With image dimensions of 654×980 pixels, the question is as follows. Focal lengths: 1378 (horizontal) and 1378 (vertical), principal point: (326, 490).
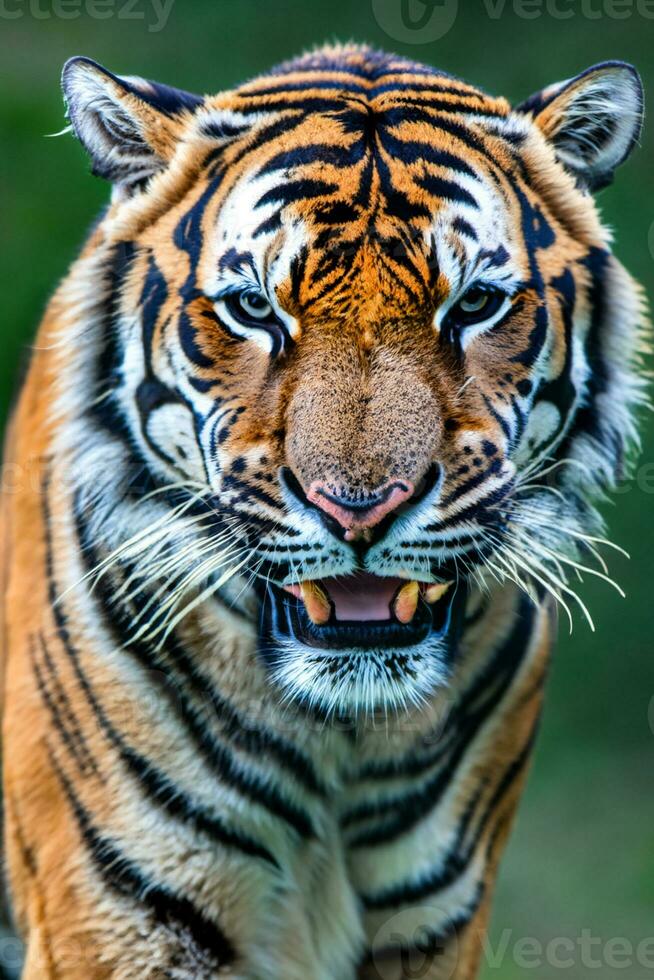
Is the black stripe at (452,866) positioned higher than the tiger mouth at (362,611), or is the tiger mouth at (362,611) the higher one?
the tiger mouth at (362,611)

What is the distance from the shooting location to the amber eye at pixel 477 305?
5.80 ft

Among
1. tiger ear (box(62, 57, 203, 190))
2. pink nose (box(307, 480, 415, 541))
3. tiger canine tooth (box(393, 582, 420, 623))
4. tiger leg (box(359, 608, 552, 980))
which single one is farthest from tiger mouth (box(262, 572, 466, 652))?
tiger ear (box(62, 57, 203, 190))

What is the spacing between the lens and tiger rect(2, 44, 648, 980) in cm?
173

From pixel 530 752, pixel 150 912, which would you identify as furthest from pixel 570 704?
pixel 150 912

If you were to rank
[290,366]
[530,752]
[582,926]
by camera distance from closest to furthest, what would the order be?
[290,366] < [530,752] < [582,926]

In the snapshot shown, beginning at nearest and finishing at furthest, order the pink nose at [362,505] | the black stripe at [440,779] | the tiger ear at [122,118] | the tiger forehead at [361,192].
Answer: the pink nose at [362,505]
the tiger forehead at [361,192]
the tiger ear at [122,118]
the black stripe at [440,779]

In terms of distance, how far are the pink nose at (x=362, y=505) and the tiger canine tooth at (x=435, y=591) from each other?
0.21 meters

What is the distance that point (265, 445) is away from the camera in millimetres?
1745

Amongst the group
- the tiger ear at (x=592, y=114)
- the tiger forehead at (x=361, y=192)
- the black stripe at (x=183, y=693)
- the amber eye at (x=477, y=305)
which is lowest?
the black stripe at (x=183, y=693)

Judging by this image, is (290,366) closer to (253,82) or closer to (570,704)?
(253,82)

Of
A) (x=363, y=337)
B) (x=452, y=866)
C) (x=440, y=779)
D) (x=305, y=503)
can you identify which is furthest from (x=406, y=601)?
(x=452, y=866)

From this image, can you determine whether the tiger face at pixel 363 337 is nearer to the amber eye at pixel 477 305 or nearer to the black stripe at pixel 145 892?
the amber eye at pixel 477 305

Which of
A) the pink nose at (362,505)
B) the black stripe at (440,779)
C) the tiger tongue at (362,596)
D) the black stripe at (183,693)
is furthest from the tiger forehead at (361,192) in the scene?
the black stripe at (440,779)

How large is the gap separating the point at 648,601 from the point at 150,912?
3752mm
